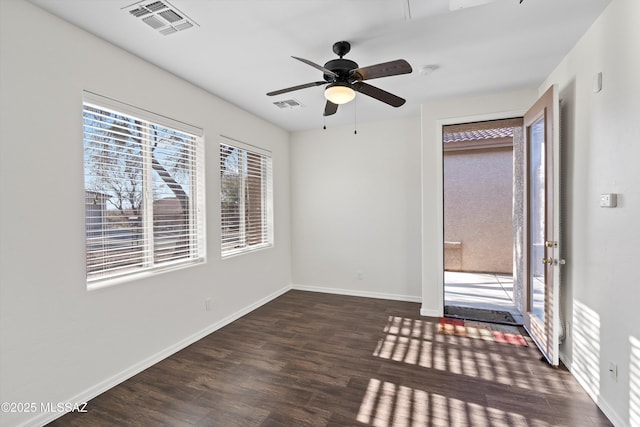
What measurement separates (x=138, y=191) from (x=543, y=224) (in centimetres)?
370

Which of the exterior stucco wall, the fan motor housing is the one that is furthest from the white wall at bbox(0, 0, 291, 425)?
the exterior stucco wall

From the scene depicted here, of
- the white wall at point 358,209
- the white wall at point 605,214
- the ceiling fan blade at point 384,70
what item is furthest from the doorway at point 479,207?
the ceiling fan blade at point 384,70

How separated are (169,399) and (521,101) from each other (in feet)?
14.7

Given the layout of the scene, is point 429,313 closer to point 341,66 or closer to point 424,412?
point 424,412

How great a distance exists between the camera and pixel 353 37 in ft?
7.54

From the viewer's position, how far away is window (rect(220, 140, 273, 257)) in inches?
148

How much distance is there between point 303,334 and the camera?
3291mm

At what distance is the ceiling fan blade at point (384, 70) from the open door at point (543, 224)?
1.39 meters

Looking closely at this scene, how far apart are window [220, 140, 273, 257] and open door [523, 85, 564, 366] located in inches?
131

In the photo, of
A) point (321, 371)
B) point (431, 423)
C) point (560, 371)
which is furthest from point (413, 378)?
point (560, 371)

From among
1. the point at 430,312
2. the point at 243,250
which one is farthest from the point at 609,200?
the point at 243,250

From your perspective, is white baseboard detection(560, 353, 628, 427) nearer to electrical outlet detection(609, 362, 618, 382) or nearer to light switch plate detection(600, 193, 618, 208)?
electrical outlet detection(609, 362, 618, 382)

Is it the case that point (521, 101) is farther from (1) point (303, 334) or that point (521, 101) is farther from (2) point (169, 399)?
(2) point (169, 399)

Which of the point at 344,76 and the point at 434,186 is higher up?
the point at 344,76
